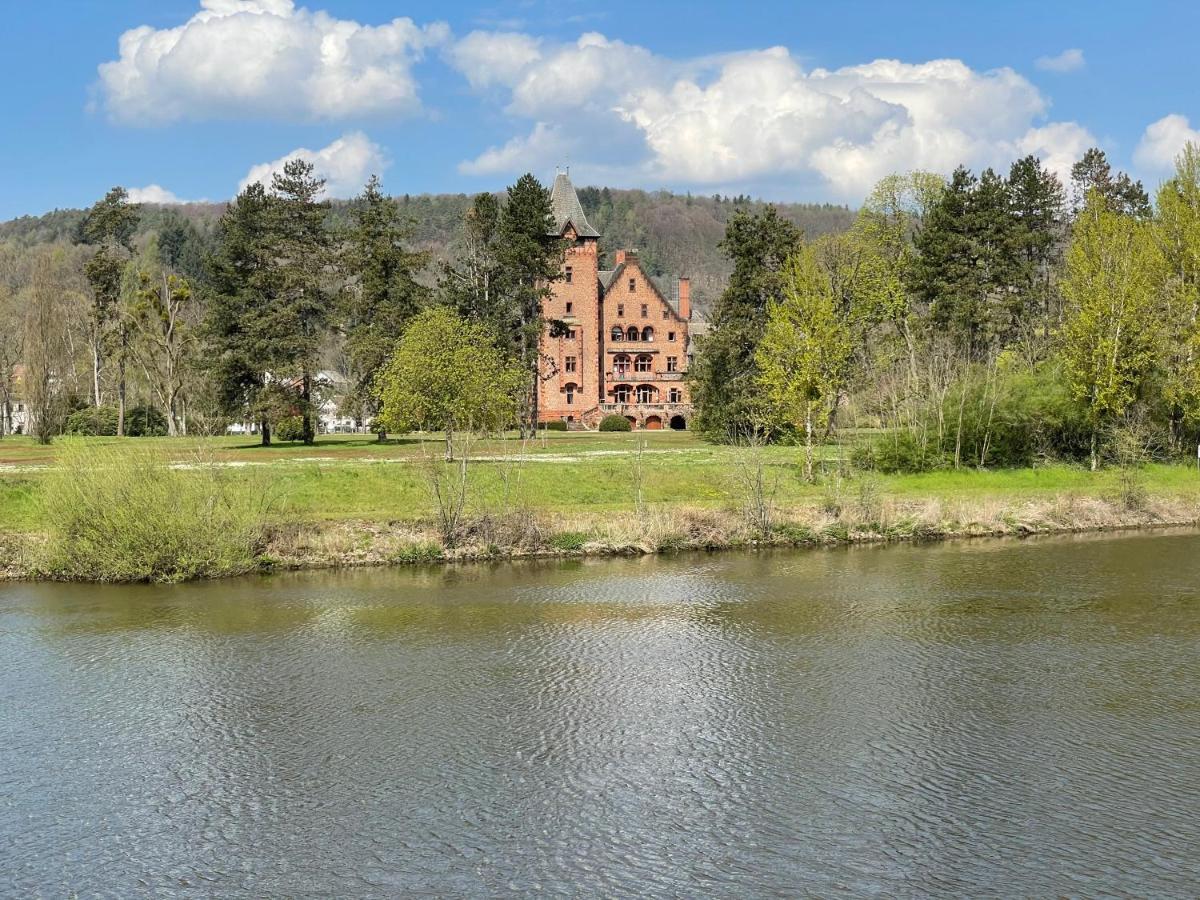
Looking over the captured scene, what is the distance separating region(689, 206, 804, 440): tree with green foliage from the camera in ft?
181

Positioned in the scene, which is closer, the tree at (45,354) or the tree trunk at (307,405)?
the tree trunk at (307,405)

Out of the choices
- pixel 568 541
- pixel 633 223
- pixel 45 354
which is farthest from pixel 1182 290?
pixel 633 223

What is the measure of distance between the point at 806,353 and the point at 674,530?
500 inches

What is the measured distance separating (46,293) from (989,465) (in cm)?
5741

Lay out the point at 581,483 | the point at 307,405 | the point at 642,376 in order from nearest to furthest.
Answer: the point at 581,483 → the point at 307,405 → the point at 642,376

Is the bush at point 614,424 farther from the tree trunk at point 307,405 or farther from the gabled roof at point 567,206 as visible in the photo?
the tree trunk at point 307,405

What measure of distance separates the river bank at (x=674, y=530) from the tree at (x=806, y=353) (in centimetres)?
715

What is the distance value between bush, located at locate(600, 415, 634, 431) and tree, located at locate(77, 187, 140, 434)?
110 ft

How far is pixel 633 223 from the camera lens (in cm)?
17550

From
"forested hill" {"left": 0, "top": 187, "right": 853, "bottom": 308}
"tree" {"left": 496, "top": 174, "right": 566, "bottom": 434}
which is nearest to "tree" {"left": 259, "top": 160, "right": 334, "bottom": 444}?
"tree" {"left": 496, "top": 174, "right": 566, "bottom": 434}

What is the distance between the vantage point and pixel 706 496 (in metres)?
36.1

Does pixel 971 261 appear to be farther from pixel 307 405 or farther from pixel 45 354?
pixel 45 354

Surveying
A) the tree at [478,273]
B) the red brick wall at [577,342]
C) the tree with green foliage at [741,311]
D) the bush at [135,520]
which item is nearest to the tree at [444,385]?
the bush at [135,520]

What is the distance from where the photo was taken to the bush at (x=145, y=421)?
Answer: 73938 mm
